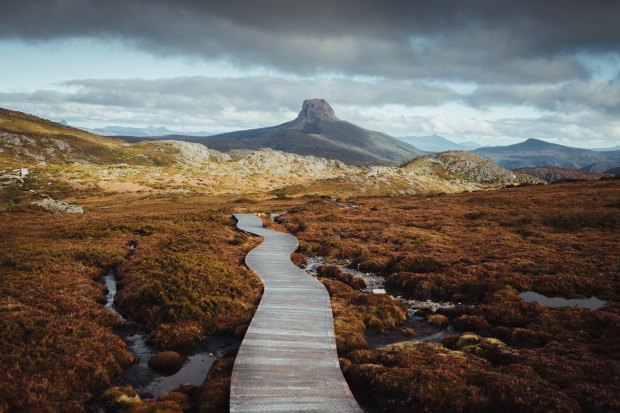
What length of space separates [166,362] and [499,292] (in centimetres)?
2048

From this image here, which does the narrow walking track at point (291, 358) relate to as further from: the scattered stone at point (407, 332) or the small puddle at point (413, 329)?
the scattered stone at point (407, 332)

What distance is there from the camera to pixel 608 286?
23.8m

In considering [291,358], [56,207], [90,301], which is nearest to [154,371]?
[291,358]

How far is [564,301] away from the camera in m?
22.8

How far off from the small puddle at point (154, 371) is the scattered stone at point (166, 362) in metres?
0.22

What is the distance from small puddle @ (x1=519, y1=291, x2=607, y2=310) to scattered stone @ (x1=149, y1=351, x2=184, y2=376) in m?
21.0

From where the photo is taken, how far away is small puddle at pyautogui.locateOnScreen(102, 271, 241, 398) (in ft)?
50.8

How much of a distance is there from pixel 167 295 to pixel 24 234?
28993mm

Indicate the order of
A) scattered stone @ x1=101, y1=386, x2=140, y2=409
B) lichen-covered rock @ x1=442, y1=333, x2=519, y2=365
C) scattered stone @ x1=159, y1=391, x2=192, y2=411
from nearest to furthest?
1. scattered stone @ x1=159, y1=391, x2=192, y2=411
2. scattered stone @ x1=101, y1=386, x2=140, y2=409
3. lichen-covered rock @ x1=442, y1=333, x2=519, y2=365

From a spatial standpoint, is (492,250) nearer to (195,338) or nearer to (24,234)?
(195,338)

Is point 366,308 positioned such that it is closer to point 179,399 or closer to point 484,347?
point 484,347

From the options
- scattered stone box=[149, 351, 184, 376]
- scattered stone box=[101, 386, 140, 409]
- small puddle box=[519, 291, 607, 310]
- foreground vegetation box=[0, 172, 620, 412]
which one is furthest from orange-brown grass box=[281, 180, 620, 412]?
scattered stone box=[101, 386, 140, 409]

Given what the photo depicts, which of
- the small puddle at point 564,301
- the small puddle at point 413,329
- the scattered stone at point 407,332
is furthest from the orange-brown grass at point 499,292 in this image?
the scattered stone at point 407,332

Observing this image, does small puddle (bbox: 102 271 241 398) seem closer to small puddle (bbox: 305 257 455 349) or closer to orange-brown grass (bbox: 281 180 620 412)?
orange-brown grass (bbox: 281 180 620 412)
